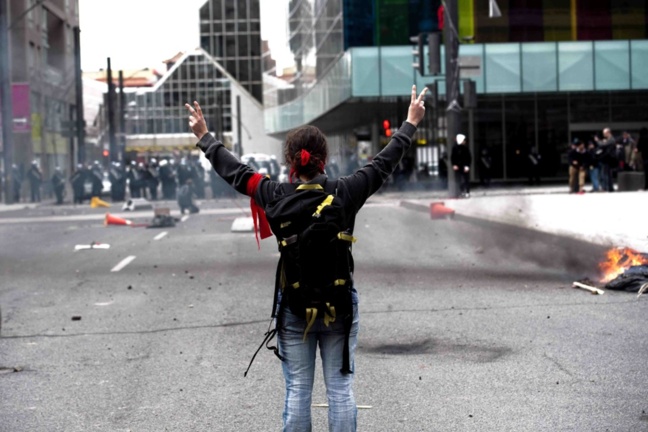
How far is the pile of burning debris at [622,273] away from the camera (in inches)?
432

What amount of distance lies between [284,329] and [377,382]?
253 cm

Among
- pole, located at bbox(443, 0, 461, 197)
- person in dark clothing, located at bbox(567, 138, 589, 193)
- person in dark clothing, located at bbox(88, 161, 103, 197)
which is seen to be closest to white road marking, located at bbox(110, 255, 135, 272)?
pole, located at bbox(443, 0, 461, 197)

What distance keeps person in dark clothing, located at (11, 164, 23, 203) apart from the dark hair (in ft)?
126

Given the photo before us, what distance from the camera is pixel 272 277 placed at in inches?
525

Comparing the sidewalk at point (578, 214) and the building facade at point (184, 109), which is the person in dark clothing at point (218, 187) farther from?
the building facade at point (184, 109)

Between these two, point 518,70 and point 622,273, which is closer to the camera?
point 622,273

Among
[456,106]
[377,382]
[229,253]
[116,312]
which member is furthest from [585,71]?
[377,382]

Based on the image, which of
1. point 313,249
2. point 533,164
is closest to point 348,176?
point 313,249

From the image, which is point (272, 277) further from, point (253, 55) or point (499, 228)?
point (253, 55)

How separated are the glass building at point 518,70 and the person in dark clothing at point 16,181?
13.6 meters

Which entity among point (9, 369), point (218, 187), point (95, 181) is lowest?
point (9, 369)

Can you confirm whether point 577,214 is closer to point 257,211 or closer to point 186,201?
point 186,201

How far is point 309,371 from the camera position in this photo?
447 cm

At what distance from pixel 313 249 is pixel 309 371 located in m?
0.56
